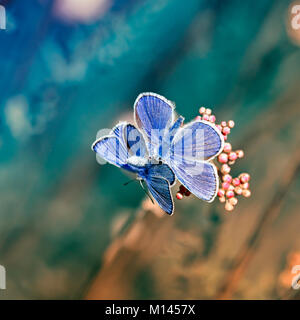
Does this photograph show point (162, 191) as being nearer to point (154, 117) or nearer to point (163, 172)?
point (163, 172)

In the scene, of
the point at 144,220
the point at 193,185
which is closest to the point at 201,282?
the point at 144,220

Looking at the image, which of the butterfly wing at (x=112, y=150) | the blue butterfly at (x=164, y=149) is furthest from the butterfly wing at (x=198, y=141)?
the butterfly wing at (x=112, y=150)

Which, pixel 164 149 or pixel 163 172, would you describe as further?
pixel 164 149

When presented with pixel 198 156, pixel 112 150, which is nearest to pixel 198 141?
pixel 198 156

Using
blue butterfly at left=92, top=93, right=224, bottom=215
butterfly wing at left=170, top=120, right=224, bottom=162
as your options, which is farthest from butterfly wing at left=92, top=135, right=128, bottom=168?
butterfly wing at left=170, top=120, right=224, bottom=162

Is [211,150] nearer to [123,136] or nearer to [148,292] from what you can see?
[123,136]

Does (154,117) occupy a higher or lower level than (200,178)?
higher
